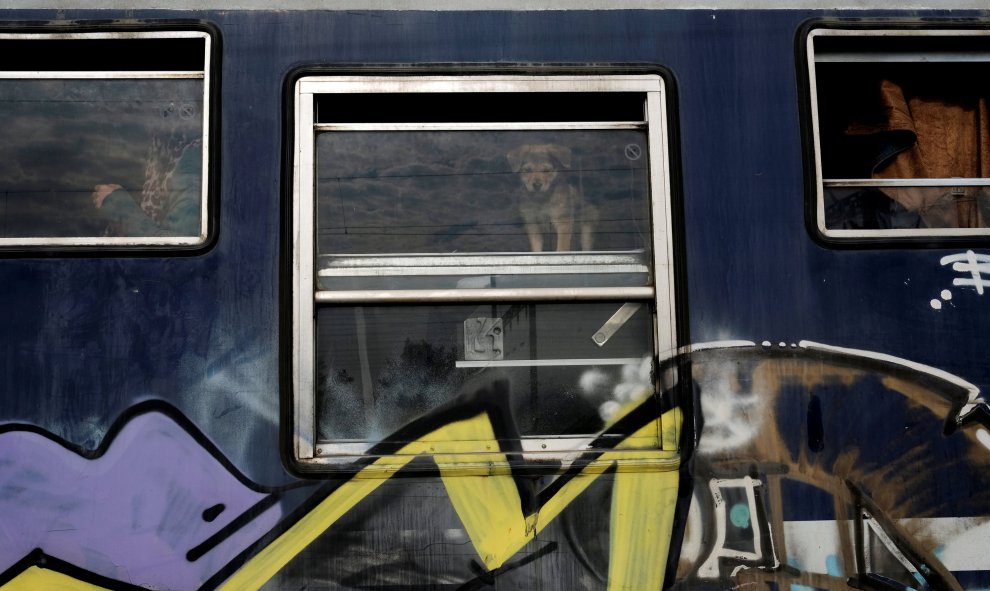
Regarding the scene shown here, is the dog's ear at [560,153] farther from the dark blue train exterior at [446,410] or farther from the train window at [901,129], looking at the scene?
the train window at [901,129]

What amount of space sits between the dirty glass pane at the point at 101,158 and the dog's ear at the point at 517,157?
0.87 m

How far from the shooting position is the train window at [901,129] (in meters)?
2.38

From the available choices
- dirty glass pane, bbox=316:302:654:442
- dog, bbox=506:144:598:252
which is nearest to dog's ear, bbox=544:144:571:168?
dog, bbox=506:144:598:252

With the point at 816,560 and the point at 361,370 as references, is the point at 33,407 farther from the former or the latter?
the point at 816,560

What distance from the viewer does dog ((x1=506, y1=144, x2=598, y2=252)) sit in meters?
2.33

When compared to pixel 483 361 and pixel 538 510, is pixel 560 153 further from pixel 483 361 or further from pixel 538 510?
pixel 538 510

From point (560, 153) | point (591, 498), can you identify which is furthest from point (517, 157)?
point (591, 498)

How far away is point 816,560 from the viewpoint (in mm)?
2215

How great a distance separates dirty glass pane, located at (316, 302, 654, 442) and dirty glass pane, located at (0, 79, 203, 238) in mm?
564

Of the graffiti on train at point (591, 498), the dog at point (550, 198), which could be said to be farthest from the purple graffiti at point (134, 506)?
the dog at point (550, 198)

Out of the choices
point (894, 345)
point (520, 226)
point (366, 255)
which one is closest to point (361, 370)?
point (366, 255)

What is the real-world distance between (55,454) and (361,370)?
0.82 metres

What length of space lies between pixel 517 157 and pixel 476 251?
0.30 m

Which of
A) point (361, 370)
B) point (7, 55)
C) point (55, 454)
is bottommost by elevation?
point (55, 454)
